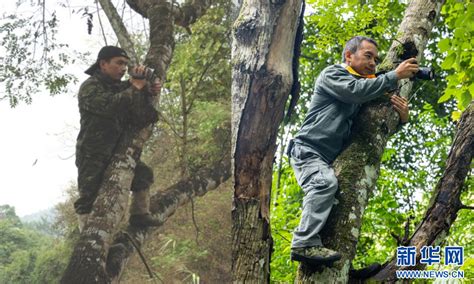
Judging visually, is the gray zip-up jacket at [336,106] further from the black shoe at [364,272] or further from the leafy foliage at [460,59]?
the leafy foliage at [460,59]

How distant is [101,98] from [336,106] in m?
3.09

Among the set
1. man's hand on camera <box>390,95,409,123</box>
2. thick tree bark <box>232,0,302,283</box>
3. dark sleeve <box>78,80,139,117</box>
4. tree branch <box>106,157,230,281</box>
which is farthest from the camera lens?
tree branch <box>106,157,230,281</box>

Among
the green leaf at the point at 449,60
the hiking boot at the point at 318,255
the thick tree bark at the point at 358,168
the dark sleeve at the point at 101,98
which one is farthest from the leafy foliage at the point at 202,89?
the hiking boot at the point at 318,255

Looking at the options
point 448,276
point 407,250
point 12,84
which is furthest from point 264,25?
point 12,84

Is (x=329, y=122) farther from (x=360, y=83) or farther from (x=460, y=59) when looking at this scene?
(x=460, y=59)

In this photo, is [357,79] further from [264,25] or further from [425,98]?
[425,98]

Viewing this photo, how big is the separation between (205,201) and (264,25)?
10827 mm

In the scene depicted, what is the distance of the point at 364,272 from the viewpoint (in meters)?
2.18

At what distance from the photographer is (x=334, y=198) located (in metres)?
2.16

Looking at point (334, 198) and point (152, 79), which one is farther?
point (152, 79)

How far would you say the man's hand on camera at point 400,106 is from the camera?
2379 millimetres

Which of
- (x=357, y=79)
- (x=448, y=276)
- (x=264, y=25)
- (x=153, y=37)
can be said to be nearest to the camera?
(x=264, y=25)

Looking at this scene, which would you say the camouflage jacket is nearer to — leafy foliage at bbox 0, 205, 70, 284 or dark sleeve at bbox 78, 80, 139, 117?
dark sleeve at bbox 78, 80, 139, 117

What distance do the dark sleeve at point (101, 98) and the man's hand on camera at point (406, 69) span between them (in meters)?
2.96
